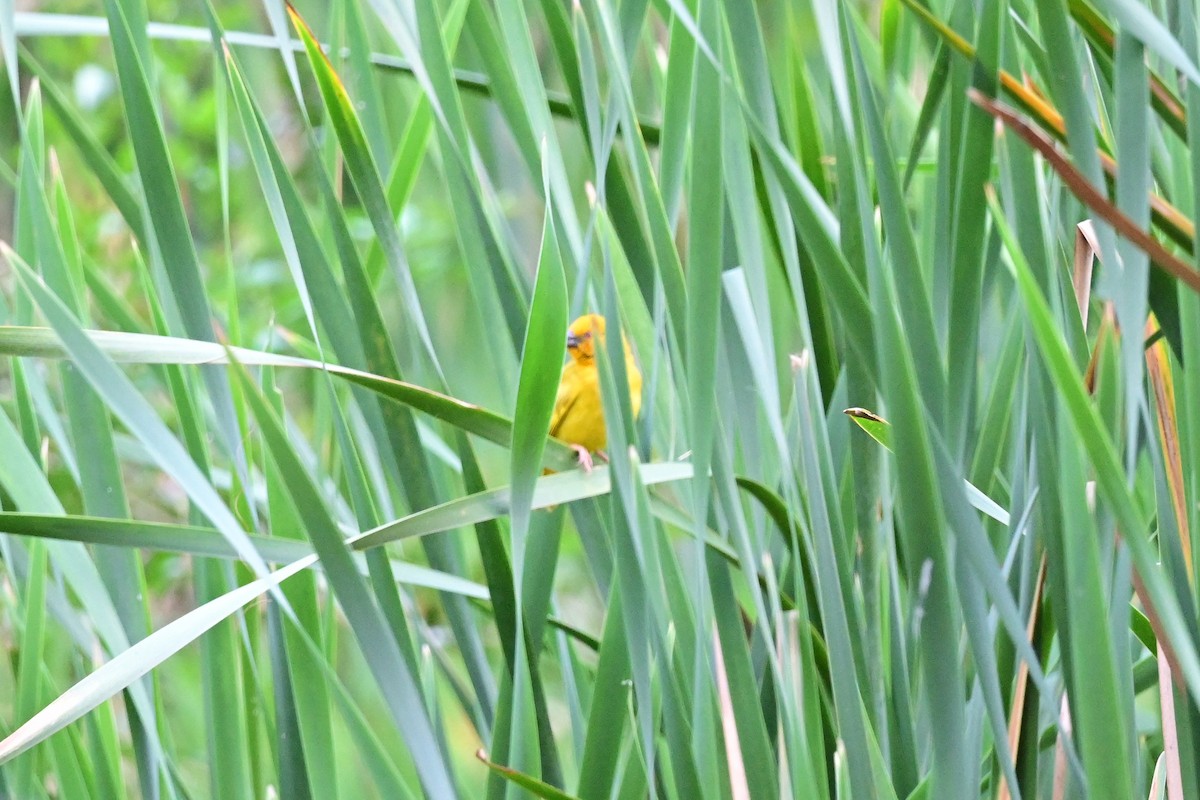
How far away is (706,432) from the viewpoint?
1.79 feet

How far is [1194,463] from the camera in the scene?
0.56m

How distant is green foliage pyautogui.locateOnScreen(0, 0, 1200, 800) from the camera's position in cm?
52

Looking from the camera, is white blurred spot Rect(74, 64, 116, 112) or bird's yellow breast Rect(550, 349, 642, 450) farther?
white blurred spot Rect(74, 64, 116, 112)

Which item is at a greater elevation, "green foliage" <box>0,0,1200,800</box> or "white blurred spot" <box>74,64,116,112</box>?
"white blurred spot" <box>74,64,116,112</box>

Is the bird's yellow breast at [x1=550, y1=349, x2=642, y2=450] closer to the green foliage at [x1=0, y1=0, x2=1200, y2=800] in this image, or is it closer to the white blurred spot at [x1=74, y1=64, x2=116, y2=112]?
the green foliage at [x1=0, y1=0, x2=1200, y2=800]

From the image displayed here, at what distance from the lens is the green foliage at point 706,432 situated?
0.52 metres

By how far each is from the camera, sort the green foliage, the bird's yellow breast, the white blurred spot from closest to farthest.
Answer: the green foliage < the bird's yellow breast < the white blurred spot

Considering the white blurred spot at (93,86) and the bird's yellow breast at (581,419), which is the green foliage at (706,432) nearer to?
the bird's yellow breast at (581,419)

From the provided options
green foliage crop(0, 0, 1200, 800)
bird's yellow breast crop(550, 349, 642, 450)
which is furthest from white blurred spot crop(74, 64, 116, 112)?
green foliage crop(0, 0, 1200, 800)

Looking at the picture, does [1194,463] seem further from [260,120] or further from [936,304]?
[260,120]

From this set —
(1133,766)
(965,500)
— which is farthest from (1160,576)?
(1133,766)

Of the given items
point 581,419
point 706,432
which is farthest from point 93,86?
point 706,432

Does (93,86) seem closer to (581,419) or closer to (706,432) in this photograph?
(581,419)

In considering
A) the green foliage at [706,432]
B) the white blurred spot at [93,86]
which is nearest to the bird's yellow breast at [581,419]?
the green foliage at [706,432]
